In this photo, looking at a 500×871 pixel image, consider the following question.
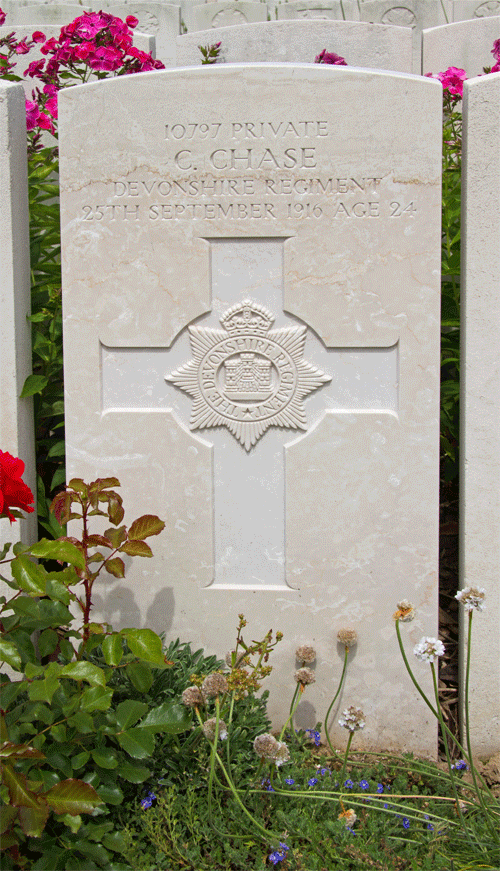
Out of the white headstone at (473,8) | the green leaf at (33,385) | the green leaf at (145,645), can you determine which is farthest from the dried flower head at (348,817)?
the white headstone at (473,8)

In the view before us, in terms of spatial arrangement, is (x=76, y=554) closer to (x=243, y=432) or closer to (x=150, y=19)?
(x=243, y=432)

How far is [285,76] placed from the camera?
2146mm

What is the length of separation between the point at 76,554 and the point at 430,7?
448cm

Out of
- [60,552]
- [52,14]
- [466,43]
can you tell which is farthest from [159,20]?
[60,552]

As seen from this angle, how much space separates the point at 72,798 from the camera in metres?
1.59

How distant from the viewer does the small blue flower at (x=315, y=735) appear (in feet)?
7.32

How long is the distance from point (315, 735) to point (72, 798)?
0.91m

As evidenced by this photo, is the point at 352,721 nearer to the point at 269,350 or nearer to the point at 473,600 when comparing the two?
the point at 473,600

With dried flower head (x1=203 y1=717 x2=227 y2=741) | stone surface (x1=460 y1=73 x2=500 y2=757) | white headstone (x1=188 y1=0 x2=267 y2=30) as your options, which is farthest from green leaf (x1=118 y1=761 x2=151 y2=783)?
white headstone (x1=188 y1=0 x2=267 y2=30)

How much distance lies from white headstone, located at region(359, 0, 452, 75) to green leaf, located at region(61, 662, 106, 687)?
177 inches

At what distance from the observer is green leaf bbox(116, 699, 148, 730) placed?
1.81 meters

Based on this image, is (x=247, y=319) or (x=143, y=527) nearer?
(x=143, y=527)

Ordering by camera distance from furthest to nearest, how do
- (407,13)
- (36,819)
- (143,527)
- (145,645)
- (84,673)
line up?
(407,13)
(143,527)
(145,645)
(84,673)
(36,819)

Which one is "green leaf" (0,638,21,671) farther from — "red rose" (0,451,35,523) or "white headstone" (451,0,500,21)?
"white headstone" (451,0,500,21)
